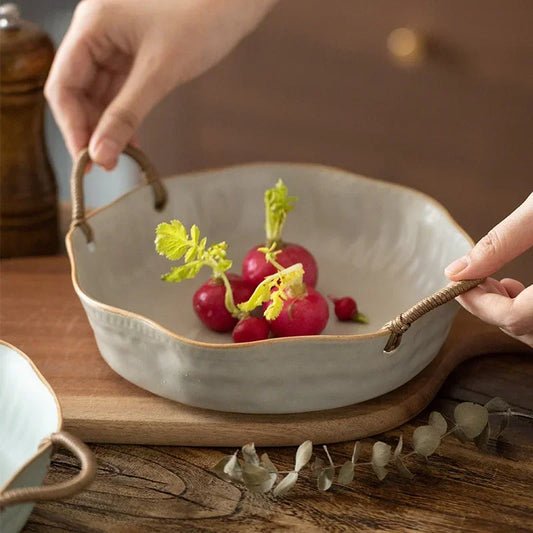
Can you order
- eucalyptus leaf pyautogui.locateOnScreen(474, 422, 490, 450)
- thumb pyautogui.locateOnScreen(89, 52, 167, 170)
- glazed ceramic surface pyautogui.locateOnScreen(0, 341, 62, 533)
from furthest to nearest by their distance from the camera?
1. thumb pyautogui.locateOnScreen(89, 52, 167, 170)
2. eucalyptus leaf pyautogui.locateOnScreen(474, 422, 490, 450)
3. glazed ceramic surface pyautogui.locateOnScreen(0, 341, 62, 533)

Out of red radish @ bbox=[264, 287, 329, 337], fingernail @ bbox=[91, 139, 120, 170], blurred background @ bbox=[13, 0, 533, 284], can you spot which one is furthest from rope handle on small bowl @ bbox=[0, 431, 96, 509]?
blurred background @ bbox=[13, 0, 533, 284]

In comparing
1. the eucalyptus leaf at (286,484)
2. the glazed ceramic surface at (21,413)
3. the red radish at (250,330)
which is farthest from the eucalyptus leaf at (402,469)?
the glazed ceramic surface at (21,413)

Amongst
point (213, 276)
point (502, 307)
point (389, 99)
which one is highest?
point (502, 307)

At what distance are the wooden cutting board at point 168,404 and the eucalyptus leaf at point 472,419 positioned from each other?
0.07 metres

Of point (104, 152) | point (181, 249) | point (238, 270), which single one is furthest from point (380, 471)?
point (104, 152)

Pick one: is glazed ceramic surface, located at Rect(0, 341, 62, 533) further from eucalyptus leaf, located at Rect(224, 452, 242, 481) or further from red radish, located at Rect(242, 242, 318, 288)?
red radish, located at Rect(242, 242, 318, 288)

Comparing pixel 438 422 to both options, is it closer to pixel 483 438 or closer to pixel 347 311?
pixel 483 438

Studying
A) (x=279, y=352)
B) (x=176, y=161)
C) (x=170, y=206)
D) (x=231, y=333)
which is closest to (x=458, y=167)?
(x=176, y=161)

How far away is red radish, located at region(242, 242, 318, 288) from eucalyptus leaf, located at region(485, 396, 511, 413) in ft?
0.89

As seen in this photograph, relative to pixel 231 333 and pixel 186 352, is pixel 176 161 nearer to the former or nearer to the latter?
pixel 231 333

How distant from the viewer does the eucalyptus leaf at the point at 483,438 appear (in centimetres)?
86

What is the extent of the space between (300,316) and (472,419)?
212mm

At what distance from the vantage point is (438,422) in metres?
0.86

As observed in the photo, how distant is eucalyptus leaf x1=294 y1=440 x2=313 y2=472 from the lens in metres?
0.80
